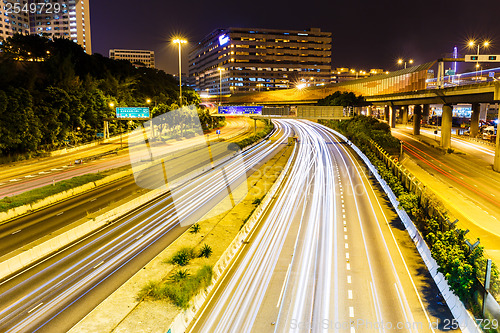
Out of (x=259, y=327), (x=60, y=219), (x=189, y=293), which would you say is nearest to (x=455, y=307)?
(x=259, y=327)

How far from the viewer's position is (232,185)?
39.5 meters

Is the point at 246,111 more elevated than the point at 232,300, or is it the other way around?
the point at 246,111

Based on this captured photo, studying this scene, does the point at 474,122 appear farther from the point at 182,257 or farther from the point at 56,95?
the point at 56,95

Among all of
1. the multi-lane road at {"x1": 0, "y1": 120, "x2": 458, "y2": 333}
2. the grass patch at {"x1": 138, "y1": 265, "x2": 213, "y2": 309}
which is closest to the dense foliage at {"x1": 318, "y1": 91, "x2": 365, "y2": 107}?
the multi-lane road at {"x1": 0, "y1": 120, "x2": 458, "y2": 333}

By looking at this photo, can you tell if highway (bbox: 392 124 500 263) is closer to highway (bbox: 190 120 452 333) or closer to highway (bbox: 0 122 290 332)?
highway (bbox: 190 120 452 333)

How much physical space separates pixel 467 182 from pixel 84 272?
40.6 meters

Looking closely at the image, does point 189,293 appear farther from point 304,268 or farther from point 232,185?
point 232,185

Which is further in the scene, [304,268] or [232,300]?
[304,268]

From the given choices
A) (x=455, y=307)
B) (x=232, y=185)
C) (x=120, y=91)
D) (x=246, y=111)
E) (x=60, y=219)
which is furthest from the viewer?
(x=120, y=91)

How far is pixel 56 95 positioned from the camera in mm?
64125

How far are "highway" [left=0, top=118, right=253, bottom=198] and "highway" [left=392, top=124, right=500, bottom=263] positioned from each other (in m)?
38.6

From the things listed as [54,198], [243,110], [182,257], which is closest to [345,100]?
[243,110]

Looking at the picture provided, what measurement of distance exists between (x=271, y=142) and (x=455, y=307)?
228ft

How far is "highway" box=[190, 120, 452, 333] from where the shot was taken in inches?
575
